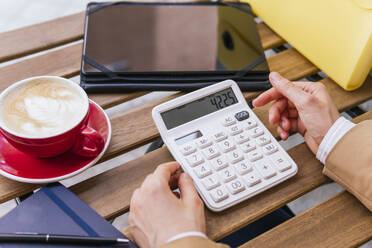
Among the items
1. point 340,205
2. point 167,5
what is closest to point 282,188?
point 340,205

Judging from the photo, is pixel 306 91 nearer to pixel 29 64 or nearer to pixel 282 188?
pixel 282 188

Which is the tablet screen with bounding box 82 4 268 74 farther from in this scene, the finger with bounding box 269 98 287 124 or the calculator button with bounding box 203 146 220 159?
the calculator button with bounding box 203 146 220 159

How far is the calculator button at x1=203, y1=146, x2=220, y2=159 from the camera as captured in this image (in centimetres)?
65

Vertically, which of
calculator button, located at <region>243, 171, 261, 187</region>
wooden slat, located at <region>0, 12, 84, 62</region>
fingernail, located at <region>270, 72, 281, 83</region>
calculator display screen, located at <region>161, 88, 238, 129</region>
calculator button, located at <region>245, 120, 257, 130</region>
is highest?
fingernail, located at <region>270, 72, 281, 83</region>

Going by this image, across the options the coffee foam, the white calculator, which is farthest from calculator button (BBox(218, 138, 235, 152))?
the coffee foam

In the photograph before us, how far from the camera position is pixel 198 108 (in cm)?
71

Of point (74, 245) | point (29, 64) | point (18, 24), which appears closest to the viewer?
point (74, 245)

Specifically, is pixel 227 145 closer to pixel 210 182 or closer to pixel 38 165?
pixel 210 182

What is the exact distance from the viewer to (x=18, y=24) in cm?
189

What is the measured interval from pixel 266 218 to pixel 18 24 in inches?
62.1

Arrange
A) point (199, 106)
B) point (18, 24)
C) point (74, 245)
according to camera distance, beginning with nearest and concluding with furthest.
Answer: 1. point (74, 245)
2. point (199, 106)
3. point (18, 24)

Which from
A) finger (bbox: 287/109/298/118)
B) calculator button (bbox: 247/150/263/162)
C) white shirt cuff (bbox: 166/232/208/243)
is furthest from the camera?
finger (bbox: 287/109/298/118)

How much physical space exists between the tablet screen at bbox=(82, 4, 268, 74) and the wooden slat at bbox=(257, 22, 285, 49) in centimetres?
3

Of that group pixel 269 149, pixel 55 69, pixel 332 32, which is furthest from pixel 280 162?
pixel 55 69
